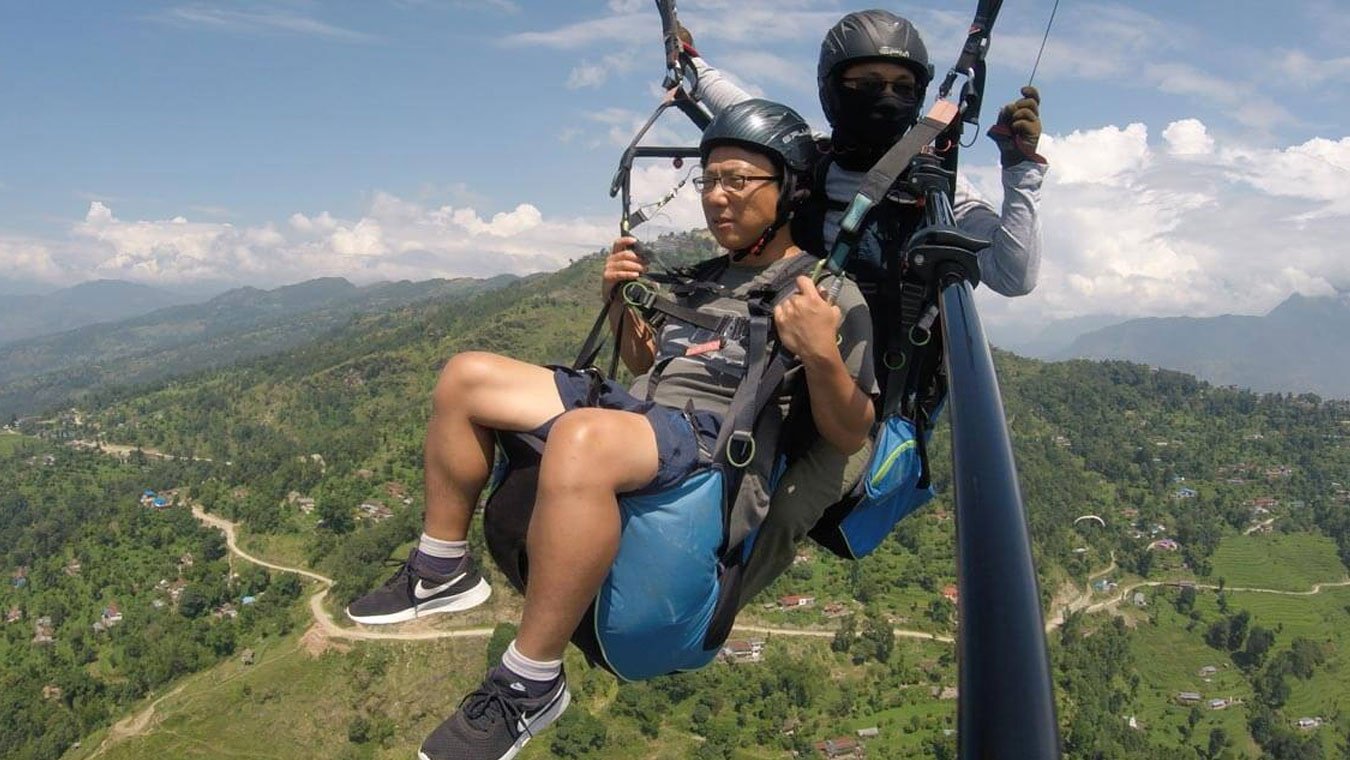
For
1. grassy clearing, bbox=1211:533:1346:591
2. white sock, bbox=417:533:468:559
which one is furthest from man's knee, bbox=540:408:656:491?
grassy clearing, bbox=1211:533:1346:591

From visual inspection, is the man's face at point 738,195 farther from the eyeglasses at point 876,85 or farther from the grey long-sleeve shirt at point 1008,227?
the eyeglasses at point 876,85

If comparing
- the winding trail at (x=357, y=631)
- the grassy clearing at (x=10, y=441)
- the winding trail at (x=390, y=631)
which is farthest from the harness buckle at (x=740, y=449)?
the grassy clearing at (x=10, y=441)

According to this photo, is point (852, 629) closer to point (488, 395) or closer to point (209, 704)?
point (209, 704)

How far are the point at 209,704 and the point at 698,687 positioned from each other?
94.7 ft

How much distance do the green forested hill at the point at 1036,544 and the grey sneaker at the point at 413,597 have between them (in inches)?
196

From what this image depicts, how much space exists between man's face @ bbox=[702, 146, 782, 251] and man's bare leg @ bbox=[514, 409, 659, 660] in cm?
109

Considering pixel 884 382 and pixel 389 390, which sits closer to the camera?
pixel 884 382

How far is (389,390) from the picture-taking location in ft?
398

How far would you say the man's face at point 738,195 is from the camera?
3135mm

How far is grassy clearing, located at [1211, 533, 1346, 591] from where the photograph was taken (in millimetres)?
75312

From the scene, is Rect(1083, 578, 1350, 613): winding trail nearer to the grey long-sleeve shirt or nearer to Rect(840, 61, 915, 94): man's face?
the grey long-sleeve shirt

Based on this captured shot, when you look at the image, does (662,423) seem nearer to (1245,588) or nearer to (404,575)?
(404,575)

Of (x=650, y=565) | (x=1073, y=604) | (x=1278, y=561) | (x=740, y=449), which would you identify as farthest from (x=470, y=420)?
(x=1278, y=561)

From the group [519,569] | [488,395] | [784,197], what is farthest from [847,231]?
[519,569]
